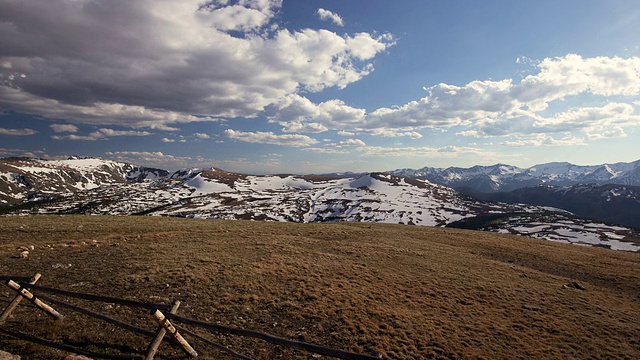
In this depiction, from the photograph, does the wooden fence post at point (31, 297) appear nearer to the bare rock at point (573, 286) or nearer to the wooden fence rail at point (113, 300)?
the wooden fence rail at point (113, 300)

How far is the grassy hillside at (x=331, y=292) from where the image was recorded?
15.9 meters

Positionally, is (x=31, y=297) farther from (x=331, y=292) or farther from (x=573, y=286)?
(x=573, y=286)

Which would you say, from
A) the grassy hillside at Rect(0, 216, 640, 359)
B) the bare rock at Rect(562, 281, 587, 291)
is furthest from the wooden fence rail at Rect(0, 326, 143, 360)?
the bare rock at Rect(562, 281, 587, 291)

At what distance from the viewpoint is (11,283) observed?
12.1 metres

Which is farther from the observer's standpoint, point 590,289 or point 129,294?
point 590,289

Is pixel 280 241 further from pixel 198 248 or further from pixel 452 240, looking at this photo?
pixel 452 240

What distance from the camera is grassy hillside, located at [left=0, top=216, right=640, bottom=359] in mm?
15883

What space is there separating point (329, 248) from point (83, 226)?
101ft

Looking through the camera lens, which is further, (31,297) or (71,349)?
(31,297)

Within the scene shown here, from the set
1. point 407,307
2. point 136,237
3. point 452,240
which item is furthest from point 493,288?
point 136,237

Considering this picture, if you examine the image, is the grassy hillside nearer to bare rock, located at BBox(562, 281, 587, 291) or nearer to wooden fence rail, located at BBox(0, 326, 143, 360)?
wooden fence rail, located at BBox(0, 326, 143, 360)

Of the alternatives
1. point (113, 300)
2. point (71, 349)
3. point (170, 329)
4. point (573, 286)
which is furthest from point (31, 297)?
→ point (573, 286)

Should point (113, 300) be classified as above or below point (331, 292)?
above

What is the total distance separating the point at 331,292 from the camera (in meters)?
21.9
